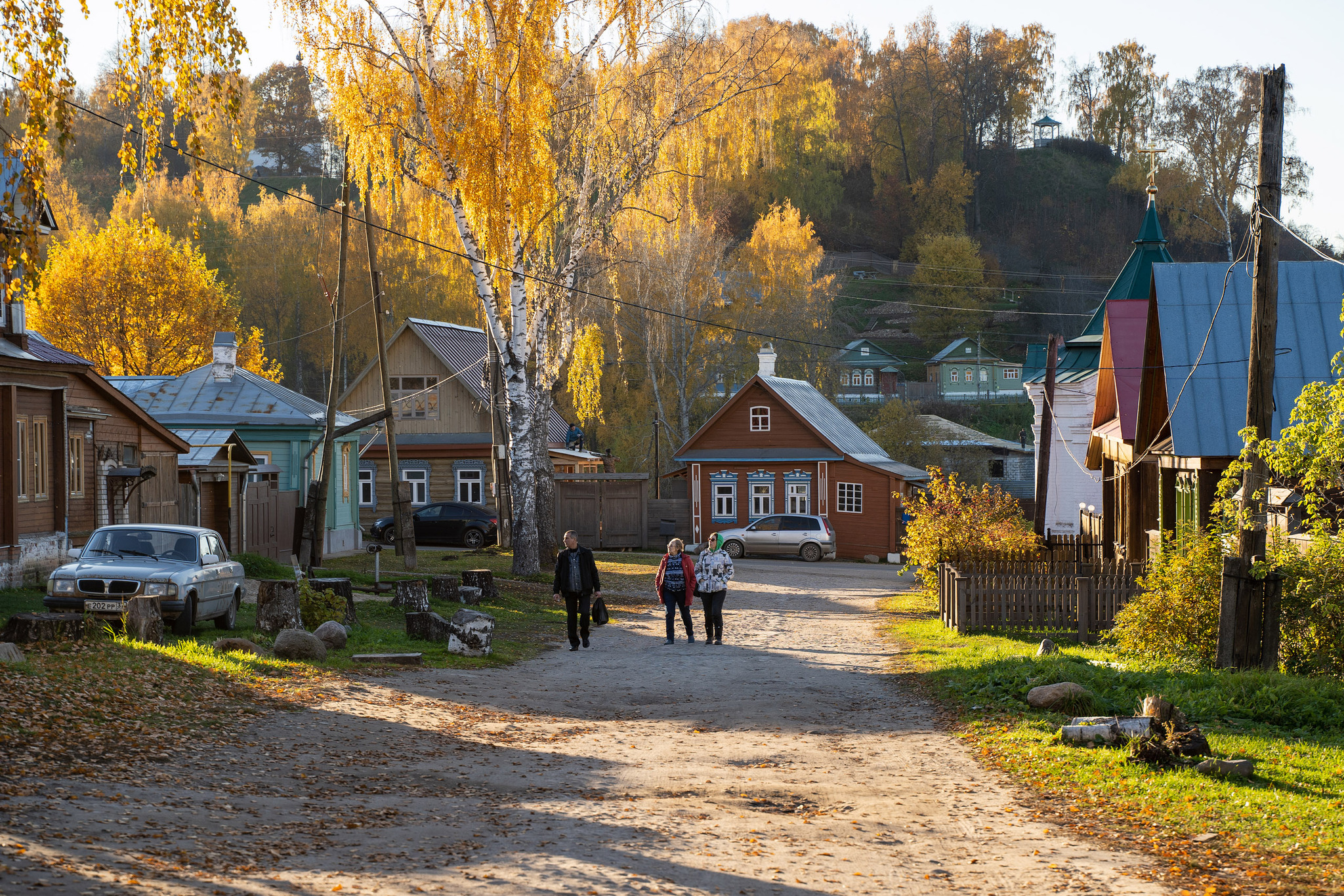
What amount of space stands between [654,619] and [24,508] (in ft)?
36.9

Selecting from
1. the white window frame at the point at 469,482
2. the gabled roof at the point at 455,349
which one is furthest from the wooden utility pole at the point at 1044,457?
the white window frame at the point at 469,482

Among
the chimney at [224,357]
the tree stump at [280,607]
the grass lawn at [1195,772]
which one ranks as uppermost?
the chimney at [224,357]

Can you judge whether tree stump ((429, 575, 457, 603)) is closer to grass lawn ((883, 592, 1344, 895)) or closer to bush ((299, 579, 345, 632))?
bush ((299, 579, 345, 632))

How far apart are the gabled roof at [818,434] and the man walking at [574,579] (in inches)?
1063

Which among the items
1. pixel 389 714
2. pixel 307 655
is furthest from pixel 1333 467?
pixel 307 655

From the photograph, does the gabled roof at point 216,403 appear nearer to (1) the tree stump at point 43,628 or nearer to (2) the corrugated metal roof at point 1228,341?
(1) the tree stump at point 43,628

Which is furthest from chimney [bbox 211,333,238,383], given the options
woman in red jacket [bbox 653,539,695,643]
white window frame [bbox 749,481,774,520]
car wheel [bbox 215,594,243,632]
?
woman in red jacket [bbox 653,539,695,643]

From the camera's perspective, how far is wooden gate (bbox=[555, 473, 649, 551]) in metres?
42.2

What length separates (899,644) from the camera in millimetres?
18359

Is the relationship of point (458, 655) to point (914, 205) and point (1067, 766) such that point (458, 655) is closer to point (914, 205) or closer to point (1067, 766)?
point (1067, 766)

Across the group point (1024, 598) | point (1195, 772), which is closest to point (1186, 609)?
point (1195, 772)

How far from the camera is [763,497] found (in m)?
45.2

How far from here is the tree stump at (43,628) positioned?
13.2 metres

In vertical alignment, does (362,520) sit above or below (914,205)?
below
